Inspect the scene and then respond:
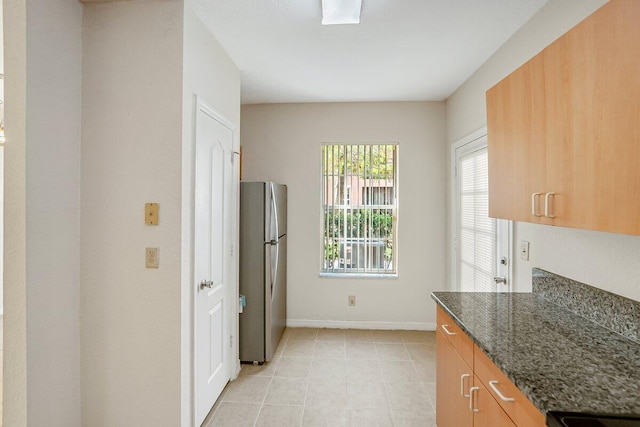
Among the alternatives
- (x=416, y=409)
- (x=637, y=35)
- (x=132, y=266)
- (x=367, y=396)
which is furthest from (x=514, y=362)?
(x=132, y=266)

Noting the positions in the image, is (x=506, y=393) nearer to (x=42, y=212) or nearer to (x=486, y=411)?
(x=486, y=411)

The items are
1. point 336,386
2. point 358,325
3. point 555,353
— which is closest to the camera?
point 555,353

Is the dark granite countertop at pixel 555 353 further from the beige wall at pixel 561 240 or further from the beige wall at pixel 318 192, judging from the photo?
the beige wall at pixel 318 192

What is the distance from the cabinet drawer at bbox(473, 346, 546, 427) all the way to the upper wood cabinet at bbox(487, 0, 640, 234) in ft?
2.01

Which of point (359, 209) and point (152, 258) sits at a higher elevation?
point (359, 209)

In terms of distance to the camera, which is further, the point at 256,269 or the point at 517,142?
the point at 256,269

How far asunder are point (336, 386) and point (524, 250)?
170cm

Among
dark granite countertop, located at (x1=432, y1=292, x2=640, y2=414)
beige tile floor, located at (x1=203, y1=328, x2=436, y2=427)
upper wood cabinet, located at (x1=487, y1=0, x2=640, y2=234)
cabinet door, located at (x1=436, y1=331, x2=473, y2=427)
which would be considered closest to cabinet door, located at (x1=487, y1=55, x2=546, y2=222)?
upper wood cabinet, located at (x1=487, y1=0, x2=640, y2=234)

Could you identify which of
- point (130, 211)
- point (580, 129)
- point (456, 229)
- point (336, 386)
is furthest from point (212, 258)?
point (456, 229)

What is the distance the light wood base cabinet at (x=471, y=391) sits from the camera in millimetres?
1107

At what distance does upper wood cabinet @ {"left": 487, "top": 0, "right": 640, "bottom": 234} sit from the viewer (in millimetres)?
989

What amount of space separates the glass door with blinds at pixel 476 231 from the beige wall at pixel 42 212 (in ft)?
9.05

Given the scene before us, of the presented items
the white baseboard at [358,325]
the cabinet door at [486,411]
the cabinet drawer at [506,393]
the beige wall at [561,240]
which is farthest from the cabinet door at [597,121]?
the white baseboard at [358,325]

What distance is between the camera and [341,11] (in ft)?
6.28
